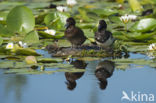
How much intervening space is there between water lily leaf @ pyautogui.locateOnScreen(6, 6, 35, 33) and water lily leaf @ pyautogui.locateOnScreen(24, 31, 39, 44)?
60cm

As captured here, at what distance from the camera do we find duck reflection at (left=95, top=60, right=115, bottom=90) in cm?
608

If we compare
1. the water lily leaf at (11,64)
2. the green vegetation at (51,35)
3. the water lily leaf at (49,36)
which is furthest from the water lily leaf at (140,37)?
the water lily leaf at (11,64)

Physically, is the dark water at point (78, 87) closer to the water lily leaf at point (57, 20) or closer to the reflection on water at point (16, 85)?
the reflection on water at point (16, 85)

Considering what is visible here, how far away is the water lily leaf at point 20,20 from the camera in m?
8.75

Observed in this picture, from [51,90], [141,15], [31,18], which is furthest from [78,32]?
[141,15]

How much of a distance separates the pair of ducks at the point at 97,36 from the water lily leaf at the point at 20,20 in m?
1.26

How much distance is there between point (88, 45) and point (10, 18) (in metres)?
1.70

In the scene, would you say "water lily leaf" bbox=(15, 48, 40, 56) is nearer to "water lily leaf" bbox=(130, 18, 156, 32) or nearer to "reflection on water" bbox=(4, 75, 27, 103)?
"reflection on water" bbox=(4, 75, 27, 103)

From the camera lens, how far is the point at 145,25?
875 cm

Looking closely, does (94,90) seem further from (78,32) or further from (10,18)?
(10,18)

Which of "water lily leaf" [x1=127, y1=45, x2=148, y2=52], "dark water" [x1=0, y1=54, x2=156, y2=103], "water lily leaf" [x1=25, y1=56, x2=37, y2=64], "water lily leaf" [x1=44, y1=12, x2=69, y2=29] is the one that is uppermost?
"water lily leaf" [x1=44, y1=12, x2=69, y2=29]

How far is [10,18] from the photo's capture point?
345 inches

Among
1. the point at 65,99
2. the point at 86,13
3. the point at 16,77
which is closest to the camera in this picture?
the point at 65,99

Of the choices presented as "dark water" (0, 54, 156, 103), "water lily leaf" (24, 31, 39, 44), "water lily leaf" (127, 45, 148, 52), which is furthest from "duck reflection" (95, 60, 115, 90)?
"water lily leaf" (24, 31, 39, 44)
